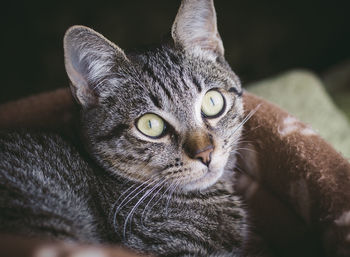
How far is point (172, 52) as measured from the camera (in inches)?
48.8

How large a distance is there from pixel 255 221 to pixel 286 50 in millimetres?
1814

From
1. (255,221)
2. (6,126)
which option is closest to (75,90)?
(6,126)

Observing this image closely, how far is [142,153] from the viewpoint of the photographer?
3.61 feet

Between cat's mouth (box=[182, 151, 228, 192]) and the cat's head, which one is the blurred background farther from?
cat's mouth (box=[182, 151, 228, 192])

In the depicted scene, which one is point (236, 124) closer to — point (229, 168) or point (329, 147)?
point (229, 168)

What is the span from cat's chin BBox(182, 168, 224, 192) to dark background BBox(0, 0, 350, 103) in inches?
59.6

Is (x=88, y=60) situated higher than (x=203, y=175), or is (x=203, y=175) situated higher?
(x=88, y=60)

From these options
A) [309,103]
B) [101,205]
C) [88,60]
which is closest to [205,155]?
[101,205]

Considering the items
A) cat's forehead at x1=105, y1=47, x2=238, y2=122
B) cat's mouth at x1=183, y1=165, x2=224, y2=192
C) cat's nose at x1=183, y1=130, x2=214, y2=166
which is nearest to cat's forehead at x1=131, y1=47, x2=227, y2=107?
cat's forehead at x1=105, y1=47, x2=238, y2=122

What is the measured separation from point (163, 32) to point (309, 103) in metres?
1.18

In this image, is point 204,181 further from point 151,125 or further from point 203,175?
point 151,125

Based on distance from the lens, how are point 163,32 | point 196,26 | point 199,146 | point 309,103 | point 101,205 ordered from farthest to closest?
1. point 163,32
2. point 309,103
3. point 196,26
4. point 101,205
5. point 199,146

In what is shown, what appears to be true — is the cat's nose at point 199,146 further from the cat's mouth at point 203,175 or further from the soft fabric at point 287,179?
the soft fabric at point 287,179

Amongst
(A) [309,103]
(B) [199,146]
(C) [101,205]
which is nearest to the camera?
(B) [199,146]
